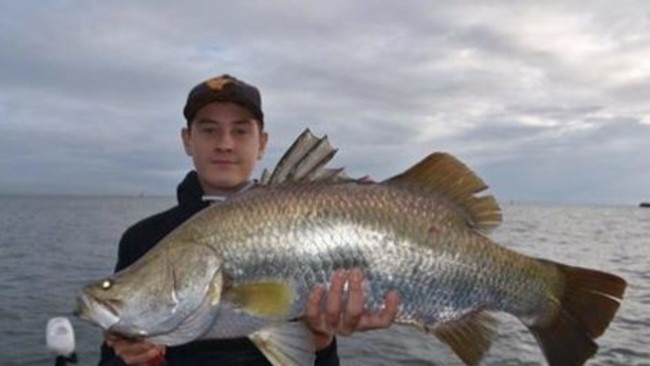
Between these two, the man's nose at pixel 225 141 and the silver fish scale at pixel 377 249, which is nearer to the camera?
the silver fish scale at pixel 377 249

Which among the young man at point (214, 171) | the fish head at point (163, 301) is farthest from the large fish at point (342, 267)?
the young man at point (214, 171)

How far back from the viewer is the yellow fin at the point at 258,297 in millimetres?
4109

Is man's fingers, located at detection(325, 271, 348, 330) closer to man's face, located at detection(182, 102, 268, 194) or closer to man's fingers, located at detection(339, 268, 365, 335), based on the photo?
man's fingers, located at detection(339, 268, 365, 335)

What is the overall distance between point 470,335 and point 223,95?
272cm

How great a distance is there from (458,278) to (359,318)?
0.71 meters

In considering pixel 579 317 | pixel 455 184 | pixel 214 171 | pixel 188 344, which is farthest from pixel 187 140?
pixel 579 317

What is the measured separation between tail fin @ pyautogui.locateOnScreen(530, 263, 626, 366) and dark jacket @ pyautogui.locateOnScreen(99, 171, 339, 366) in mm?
1752

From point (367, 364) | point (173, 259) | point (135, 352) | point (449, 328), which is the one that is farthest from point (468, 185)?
point (367, 364)

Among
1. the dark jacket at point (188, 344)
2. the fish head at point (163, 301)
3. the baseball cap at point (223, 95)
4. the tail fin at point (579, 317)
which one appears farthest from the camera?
the baseball cap at point (223, 95)

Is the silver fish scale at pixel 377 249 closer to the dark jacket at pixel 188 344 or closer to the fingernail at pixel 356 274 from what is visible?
the fingernail at pixel 356 274

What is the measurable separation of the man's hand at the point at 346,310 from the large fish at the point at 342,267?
57mm

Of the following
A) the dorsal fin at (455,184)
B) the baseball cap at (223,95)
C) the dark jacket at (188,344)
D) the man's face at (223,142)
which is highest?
the baseball cap at (223,95)

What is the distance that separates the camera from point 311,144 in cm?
445

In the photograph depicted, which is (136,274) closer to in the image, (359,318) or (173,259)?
(173,259)
